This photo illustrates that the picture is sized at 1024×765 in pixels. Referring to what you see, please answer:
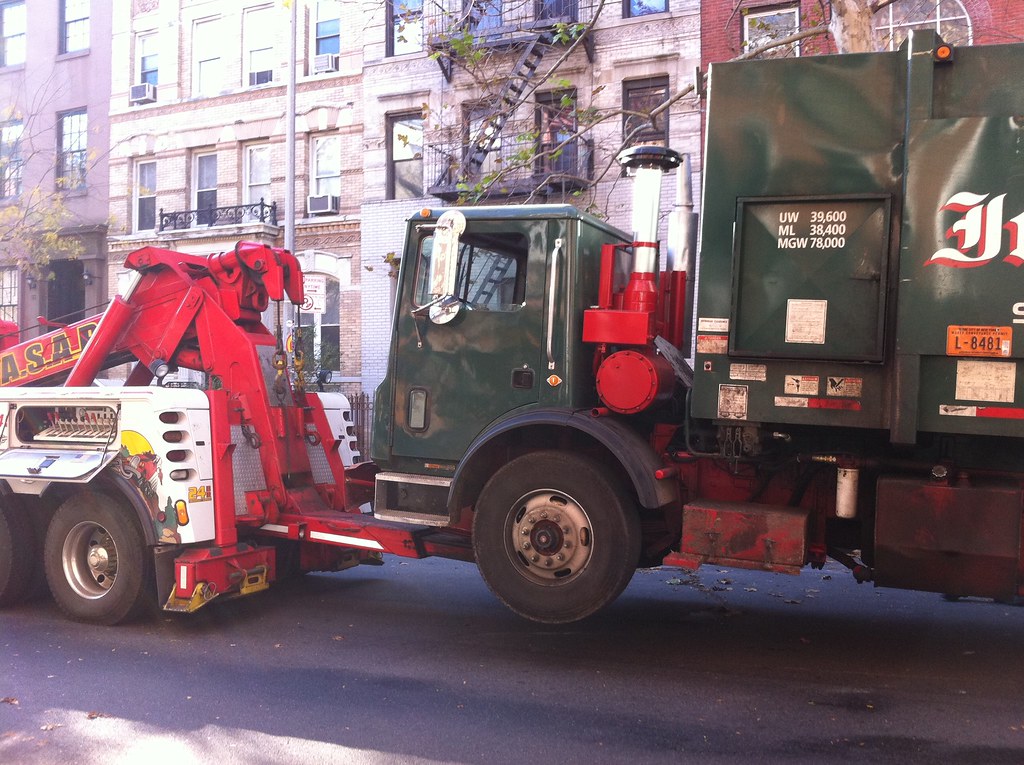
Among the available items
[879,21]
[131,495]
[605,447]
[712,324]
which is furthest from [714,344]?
[879,21]

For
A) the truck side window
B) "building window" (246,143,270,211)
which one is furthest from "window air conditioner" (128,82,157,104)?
the truck side window

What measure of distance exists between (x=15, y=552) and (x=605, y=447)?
14.5ft

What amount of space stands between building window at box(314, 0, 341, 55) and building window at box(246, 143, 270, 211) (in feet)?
8.52

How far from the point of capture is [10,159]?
20688 mm

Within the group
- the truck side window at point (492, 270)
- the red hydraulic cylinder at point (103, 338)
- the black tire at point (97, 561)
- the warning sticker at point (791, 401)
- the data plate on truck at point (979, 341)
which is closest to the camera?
the data plate on truck at point (979, 341)

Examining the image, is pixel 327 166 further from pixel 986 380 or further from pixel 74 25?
pixel 986 380

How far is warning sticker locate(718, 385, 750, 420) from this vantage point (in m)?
5.07

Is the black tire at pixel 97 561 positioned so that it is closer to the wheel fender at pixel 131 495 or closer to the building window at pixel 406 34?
the wheel fender at pixel 131 495

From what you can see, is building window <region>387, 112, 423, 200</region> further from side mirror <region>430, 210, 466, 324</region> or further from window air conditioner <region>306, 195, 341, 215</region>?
side mirror <region>430, 210, 466, 324</region>

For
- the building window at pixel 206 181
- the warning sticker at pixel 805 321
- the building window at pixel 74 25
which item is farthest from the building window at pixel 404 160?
the warning sticker at pixel 805 321

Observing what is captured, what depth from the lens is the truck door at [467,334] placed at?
578cm

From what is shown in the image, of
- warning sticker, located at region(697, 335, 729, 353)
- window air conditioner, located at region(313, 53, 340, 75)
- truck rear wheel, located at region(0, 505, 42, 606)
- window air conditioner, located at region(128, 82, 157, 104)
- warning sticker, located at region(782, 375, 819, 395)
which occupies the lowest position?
truck rear wheel, located at region(0, 505, 42, 606)

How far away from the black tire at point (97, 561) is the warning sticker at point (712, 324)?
392 centimetres

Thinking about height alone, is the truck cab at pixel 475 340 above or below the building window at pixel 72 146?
below
